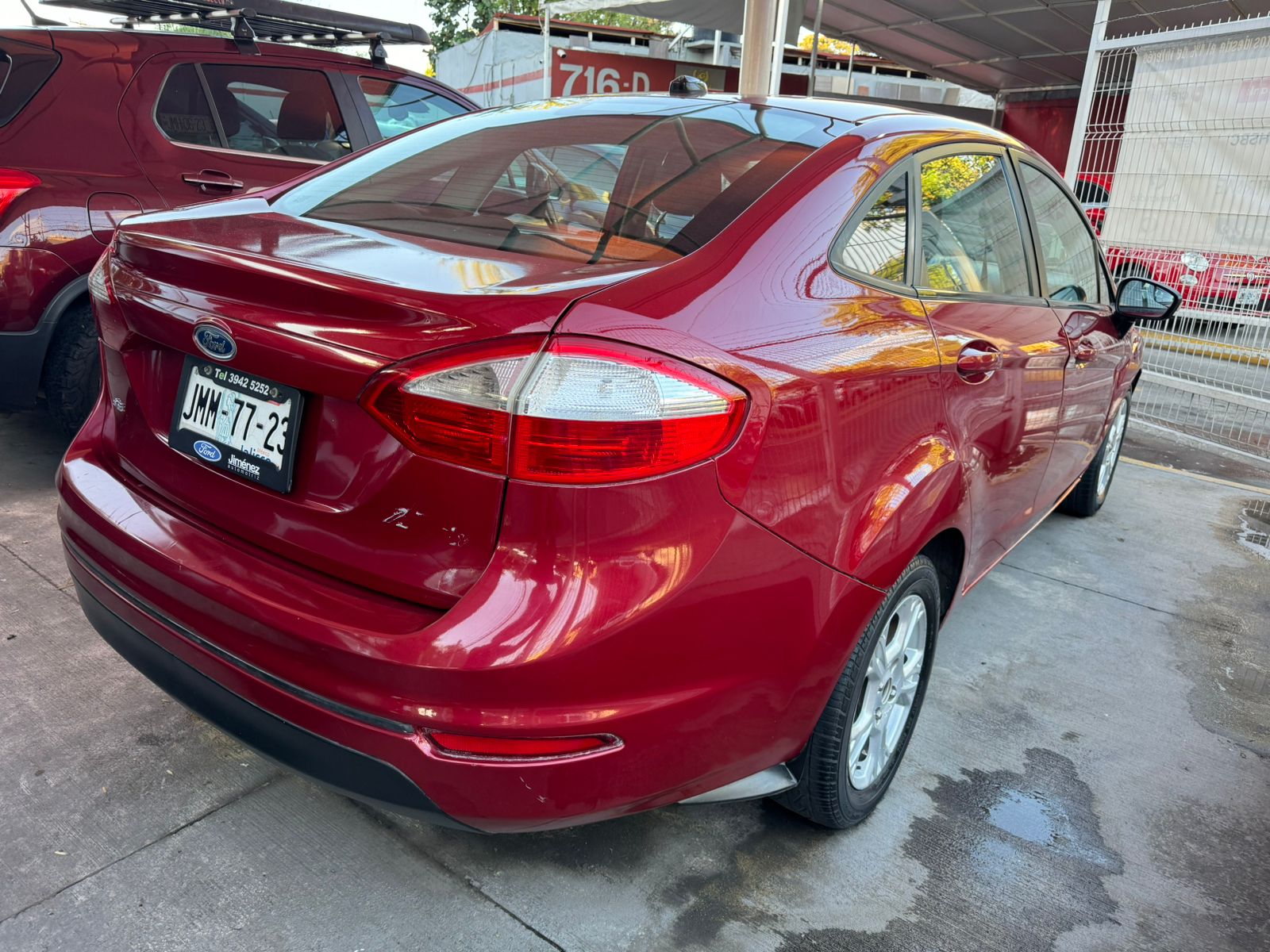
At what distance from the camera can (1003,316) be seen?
2.49 metres

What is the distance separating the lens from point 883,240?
80.7 inches

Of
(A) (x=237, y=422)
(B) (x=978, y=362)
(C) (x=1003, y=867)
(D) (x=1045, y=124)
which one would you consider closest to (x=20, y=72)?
(A) (x=237, y=422)

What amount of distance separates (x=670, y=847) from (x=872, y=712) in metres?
0.54

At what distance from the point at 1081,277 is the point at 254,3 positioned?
3771 millimetres

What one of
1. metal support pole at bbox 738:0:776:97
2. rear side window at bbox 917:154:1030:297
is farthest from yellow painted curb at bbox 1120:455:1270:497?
metal support pole at bbox 738:0:776:97

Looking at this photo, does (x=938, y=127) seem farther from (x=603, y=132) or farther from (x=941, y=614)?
(x=941, y=614)

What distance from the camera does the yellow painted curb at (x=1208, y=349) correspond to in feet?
20.3

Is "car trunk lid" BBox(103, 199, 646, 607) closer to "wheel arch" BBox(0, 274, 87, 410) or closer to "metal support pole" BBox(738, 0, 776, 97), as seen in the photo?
"wheel arch" BBox(0, 274, 87, 410)

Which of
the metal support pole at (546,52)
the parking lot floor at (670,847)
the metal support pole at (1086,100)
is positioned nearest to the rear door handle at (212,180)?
the parking lot floor at (670,847)

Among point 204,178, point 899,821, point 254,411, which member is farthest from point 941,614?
point 204,178

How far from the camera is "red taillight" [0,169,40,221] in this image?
333 centimetres

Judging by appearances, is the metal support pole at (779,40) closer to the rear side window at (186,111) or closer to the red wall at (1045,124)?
the red wall at (1045,124)

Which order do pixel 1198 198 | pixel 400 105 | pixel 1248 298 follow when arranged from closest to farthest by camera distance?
1. pixel 400 105
2. pixel 1248 298
3. pixel 1198 198

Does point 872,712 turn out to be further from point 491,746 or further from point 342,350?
point 342,350
